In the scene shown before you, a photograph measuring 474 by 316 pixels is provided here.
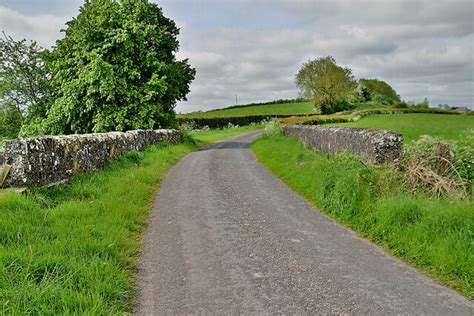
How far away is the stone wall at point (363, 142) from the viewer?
893 centimetres

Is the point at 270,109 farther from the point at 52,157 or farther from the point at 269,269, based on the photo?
the point at 269,269

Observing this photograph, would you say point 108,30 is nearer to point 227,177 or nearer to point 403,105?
point 227,177

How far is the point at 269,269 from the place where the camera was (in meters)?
4.91

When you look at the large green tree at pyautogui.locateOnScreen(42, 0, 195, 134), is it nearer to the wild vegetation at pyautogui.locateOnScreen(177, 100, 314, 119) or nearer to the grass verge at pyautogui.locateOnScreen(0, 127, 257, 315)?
the grass verge at pyautogui.locateOnScreen(0, 127, 257, 315)

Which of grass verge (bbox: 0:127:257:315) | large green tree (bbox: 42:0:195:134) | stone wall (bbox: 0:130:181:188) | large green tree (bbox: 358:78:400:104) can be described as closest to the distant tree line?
large green tree (bbox: 42:0:195:134)

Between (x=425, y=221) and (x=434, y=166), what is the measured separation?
2.55 metres

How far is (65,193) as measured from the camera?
8.05 metres

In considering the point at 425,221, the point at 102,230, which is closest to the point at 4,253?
the point at 102,230

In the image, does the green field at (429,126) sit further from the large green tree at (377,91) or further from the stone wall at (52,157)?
the large green tree at (377,91)

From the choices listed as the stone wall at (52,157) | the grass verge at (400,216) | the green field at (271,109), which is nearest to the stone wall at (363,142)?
the grass verge at (400,216)

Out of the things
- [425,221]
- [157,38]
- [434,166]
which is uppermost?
[157,38]

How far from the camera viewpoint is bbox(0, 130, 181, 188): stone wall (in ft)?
24.1

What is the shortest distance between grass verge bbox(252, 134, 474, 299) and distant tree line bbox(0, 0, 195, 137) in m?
16.7

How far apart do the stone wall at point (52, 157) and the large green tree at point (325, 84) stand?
192 feet
